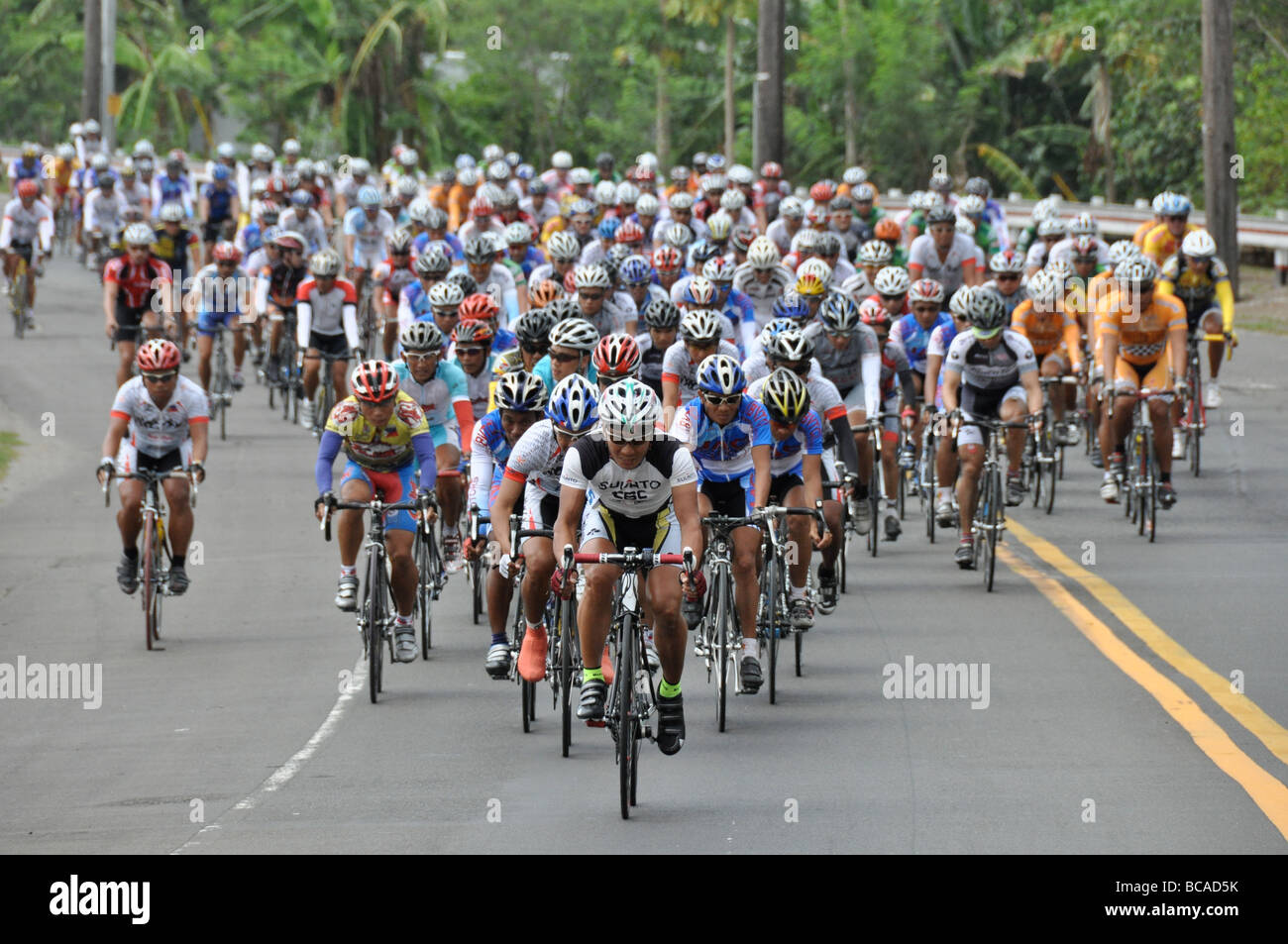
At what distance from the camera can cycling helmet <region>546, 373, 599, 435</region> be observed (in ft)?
37.3

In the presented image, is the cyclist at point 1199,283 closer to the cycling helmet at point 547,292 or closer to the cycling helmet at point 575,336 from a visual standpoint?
A: the cycling helmet at point 547,292

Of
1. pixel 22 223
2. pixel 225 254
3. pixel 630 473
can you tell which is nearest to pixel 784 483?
pixel 630 473

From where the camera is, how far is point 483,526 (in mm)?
12883

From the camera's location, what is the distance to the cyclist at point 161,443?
50.3 ft

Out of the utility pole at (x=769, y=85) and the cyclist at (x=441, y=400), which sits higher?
the utility pole at (x=769, y=85)

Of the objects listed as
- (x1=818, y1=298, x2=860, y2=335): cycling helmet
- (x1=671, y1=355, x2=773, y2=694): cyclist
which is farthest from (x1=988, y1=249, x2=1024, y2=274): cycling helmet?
(x1=671, y1=355, x2=773, y2=694): cyclist

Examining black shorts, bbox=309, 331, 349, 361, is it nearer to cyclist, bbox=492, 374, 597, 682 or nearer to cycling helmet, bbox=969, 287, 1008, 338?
cycling helmet, bbox=969, 287, 1008, 338

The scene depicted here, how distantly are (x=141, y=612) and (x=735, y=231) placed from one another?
11179 mm

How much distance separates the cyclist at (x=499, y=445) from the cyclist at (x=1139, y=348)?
22.7 feet

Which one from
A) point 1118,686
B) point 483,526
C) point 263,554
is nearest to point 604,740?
point 483,526

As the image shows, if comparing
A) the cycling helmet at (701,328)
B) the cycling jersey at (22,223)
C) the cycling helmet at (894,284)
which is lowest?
the cycling helmet at (701,328)

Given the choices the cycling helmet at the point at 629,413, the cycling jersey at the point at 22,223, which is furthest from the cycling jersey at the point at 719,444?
the cycling jersey at the point at 22,223

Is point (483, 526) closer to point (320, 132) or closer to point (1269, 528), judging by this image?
point (1269, 528)

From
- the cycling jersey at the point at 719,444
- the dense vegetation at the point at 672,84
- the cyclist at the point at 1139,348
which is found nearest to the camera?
the cycling jersey at the point at 719,444
